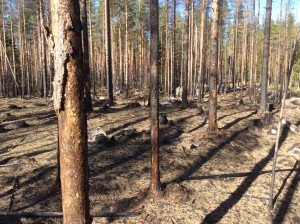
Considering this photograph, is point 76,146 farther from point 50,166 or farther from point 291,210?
point 291,210

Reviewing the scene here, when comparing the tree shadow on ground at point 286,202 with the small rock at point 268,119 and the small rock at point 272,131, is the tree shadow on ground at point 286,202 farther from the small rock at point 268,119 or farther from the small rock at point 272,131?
the small rock at point 268,119

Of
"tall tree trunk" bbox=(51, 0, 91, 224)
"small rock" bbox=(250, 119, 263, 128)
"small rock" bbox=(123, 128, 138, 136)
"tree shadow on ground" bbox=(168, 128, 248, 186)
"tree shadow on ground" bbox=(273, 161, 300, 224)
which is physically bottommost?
"tree shadow on ground" bbox=(273, 161, 300, 224)

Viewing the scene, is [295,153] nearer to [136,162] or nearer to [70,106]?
[136,162]

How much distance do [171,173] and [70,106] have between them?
5.30m

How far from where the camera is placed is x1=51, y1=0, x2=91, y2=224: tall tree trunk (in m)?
2.13

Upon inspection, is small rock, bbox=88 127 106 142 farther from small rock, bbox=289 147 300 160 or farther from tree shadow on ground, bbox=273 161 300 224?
small rock, bbox=289 147 300 160

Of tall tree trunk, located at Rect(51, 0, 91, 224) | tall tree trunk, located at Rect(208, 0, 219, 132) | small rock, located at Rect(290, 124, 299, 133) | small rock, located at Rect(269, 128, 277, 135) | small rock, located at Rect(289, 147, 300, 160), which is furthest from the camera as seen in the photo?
small rock, located at Rect(290, 124, 299, 133)

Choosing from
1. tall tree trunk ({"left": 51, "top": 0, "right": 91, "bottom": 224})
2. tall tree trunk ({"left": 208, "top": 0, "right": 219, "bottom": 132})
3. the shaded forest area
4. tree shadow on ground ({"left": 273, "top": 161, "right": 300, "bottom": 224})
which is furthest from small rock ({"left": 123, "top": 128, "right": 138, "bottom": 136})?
tall tree trunk ({"left": 51, "top": 0, "right": 91, "bottom": 224})

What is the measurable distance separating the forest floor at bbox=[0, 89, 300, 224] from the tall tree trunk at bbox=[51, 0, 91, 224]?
282 cm

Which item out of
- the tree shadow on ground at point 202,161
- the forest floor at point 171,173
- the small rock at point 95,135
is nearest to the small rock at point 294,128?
the forest floor at point 171,173

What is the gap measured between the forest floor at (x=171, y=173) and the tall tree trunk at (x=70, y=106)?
2.82 meters

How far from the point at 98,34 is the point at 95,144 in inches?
1403

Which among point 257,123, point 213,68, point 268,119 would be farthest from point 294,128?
point 213,68

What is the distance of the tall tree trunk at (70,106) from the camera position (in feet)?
7.00
